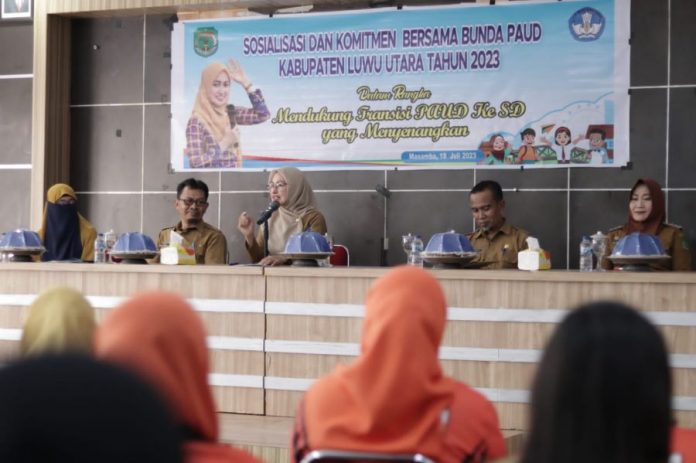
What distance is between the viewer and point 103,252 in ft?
17.3

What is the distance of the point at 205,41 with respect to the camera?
675cm

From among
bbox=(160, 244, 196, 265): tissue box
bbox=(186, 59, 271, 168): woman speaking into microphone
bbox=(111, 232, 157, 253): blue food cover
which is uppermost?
bbox=(186, 59, 271, 168): woman speaking into microphone

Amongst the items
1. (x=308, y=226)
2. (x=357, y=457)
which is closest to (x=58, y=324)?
(x=357, y=457)

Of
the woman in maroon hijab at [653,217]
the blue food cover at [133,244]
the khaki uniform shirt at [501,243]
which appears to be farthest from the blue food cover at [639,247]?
the blue food cover at [133,244]

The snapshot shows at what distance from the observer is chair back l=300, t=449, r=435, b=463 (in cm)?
191

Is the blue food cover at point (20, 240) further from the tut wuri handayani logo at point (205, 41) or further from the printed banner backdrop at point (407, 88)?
the tut wuri handayani logo at point (205, 41)

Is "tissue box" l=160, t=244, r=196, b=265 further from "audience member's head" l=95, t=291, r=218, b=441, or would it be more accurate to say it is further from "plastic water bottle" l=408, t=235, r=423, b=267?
"audience member's head" l=95, t=291, r=218, b=441

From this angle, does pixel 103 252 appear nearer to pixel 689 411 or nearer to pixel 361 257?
pixel 361 257

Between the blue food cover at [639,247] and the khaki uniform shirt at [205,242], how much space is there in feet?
8.43

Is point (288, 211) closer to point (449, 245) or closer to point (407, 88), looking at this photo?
point (407, 88)

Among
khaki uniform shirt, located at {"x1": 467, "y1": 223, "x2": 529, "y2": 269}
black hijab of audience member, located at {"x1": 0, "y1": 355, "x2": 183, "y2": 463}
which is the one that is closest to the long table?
khaki uniform shirt, located at {"x1": 467, "y1": 223, "x2": 529, "y2": 269}

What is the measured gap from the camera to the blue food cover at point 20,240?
5.13 m

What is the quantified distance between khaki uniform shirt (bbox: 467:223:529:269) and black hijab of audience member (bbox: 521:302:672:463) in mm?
4437

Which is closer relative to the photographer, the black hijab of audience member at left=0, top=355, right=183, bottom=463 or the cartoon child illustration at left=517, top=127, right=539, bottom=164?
the black hijab of audience member at left=0, top=355, right=183, bottom=463
